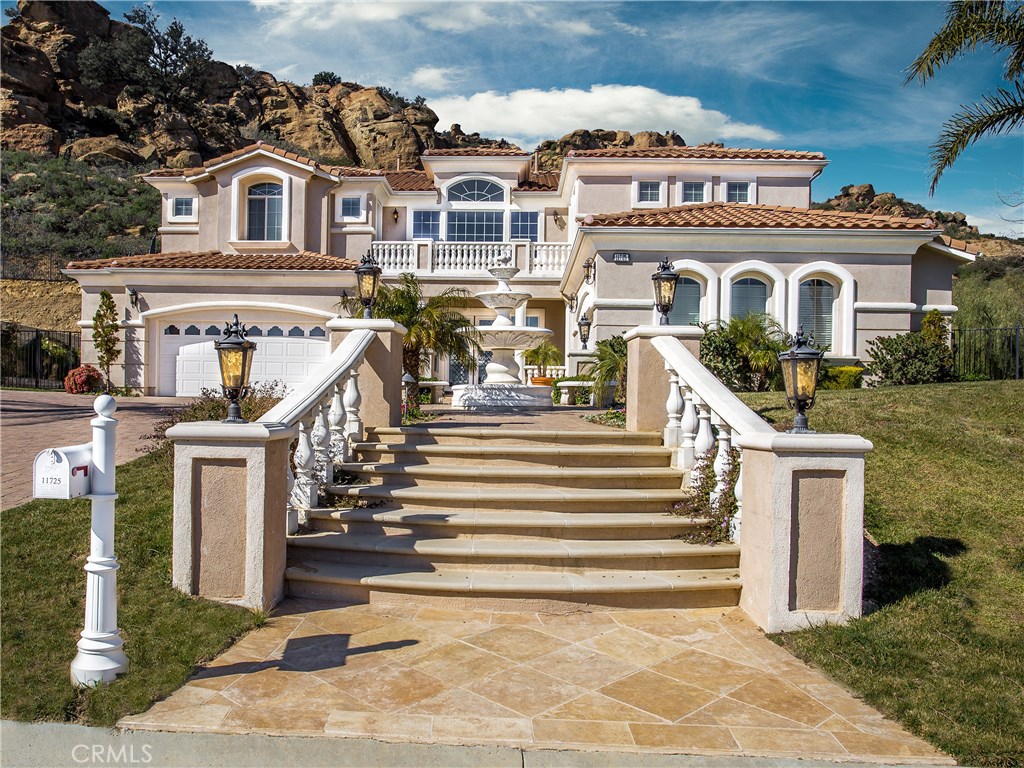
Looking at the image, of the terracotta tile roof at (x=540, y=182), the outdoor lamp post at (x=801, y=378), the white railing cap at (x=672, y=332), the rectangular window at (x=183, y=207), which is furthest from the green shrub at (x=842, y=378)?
the rectangular window at (x=183, y=207)

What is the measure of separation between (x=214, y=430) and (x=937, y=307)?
59.3 feet

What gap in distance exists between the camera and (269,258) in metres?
22.5

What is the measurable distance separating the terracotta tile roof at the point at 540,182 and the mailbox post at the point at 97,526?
24757 millimetres

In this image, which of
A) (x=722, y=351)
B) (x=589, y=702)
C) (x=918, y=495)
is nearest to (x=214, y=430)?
(x=589, y=702)

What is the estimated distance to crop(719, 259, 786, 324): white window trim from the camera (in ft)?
55.5

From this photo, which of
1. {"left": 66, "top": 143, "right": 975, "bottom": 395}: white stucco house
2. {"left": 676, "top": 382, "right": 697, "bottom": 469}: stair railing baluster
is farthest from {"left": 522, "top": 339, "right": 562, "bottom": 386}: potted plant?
{"left": 676, "top": 382, "right": 697, "bottom": 469}: stair railing baluster

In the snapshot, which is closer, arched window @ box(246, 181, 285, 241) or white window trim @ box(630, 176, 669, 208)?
white window trim @ box(630, 176, 669, 208)

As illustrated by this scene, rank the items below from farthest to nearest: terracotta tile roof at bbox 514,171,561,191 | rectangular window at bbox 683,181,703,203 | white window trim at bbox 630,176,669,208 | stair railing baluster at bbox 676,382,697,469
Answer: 1. terracotta tile roof at bbox 514,171,561,191
2. rectangular window at bbox 683,181,703,203
3. white window trim at bbox 630,176,669,208
4. stair railing baluster at bbox 676,382,697,469

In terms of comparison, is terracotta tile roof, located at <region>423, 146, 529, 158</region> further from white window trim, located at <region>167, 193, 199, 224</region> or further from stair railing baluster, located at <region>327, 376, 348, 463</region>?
stair railing baluster, located at <region>327, 376, 348, 463</region>

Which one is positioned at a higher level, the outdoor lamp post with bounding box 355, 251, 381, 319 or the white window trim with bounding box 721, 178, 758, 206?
the white window trim with bounding box 721, 178, 758, 206

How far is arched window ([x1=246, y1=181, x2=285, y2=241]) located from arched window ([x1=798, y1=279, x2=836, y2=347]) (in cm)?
1796

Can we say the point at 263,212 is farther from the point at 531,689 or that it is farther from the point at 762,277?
the point at 531,689

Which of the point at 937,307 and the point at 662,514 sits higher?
the point at 937,307

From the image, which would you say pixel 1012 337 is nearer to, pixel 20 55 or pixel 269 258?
pixel 269 258
